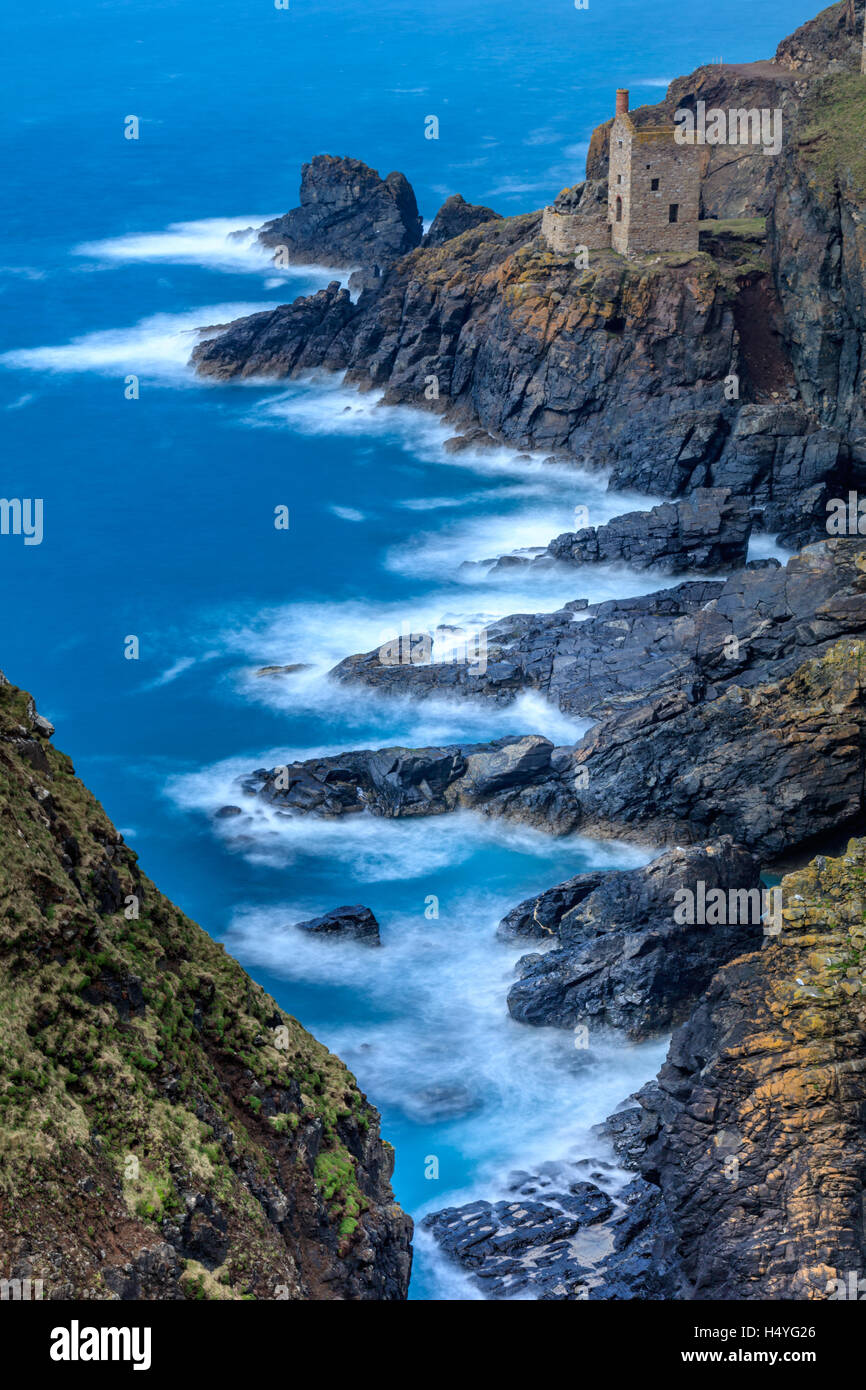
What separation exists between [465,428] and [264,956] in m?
40.5

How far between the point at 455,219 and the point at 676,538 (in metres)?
39.5

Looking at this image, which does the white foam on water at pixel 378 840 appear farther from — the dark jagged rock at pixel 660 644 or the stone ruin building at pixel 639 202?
the stone ruin building at pixel 639 202

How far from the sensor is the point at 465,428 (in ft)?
254

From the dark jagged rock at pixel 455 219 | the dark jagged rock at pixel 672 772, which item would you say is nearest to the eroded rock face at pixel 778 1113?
the dark jagged rock at pixel 672 772

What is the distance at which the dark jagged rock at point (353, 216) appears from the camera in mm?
96188

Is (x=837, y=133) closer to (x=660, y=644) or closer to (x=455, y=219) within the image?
(x=455, y=219)

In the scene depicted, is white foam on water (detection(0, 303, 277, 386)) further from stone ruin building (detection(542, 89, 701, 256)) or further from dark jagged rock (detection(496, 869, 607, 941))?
dark jagged rock (detection(496, 869, 607, 941))

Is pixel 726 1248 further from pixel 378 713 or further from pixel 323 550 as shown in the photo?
pixel 323 550

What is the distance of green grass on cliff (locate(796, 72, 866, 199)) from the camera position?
67875 mm

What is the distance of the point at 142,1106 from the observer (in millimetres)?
16391

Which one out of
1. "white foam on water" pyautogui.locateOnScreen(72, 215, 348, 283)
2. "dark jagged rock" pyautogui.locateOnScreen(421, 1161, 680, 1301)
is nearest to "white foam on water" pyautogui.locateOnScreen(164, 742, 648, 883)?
"dark jagged rock" pyautogui.locateOnScreen(421, 1161, 680, 1301)

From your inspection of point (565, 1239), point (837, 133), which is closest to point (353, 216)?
point (837, 133)

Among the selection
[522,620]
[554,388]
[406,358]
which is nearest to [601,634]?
[522,620]
